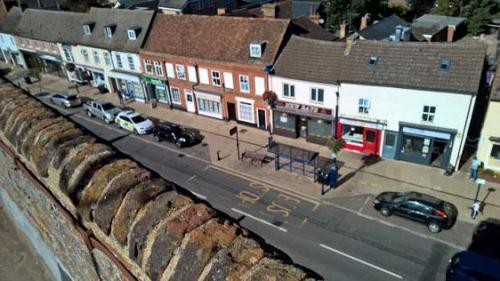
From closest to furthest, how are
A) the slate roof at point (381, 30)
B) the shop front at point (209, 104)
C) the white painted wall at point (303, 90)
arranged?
the white painted wall at point (303, 90)
the shop front at point (209, 104)
the slate roof at point (381, 30)

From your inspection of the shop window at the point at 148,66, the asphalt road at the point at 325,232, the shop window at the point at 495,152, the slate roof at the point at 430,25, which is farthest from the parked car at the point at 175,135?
the slate roof at the point at 430,25

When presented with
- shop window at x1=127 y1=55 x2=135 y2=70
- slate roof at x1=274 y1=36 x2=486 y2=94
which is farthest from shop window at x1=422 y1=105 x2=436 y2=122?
shop window at x1=127 y1=55 x2=135 y2=70

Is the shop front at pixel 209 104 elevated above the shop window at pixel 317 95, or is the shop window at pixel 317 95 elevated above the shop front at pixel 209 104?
the shop window at pixel 317 95

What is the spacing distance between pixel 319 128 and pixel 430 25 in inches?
960

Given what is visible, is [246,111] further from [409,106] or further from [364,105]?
[409,106]

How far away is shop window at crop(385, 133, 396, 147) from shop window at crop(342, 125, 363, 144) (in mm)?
1822

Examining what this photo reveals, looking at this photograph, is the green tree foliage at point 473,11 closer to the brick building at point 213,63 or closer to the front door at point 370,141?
the brick building at point 213,63

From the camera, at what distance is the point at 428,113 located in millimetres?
22875

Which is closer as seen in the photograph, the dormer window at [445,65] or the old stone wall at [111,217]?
the old stone wall at [111,217]

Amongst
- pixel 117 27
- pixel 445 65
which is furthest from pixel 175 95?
pixel 445 65

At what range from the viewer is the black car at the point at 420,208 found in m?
18.4

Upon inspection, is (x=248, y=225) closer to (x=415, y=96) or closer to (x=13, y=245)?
(x=13, y=245)

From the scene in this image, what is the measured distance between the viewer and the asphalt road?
1681 cm

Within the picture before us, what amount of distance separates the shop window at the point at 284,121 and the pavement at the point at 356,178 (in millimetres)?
960
